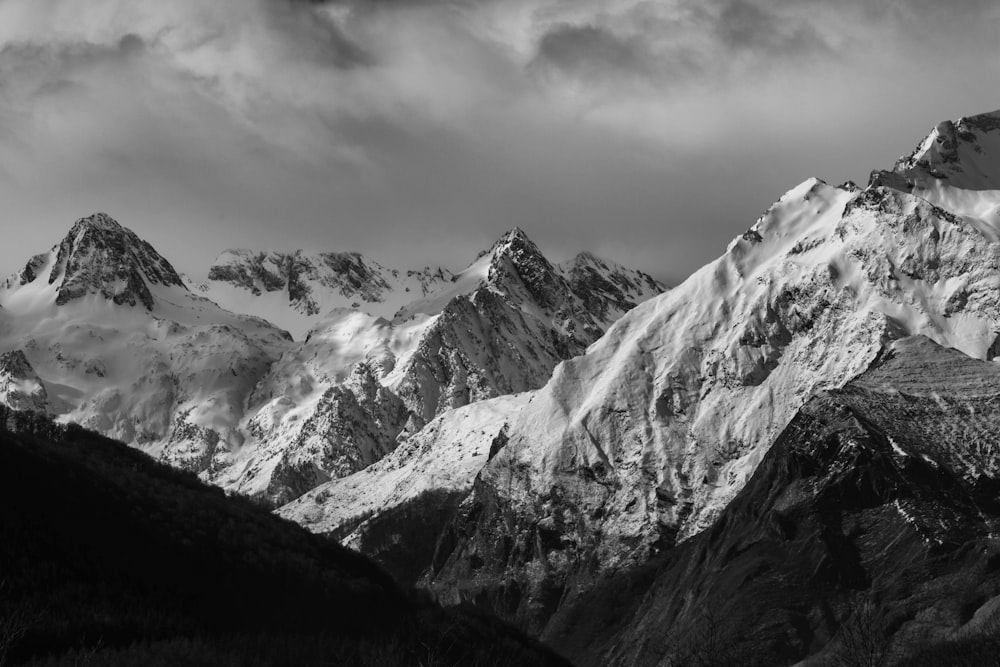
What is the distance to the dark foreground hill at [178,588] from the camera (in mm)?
103938

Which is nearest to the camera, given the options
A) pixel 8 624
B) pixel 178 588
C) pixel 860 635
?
pixel 8 624

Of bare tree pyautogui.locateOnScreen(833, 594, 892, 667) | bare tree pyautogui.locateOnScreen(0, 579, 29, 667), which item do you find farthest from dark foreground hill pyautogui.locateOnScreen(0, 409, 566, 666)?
bare tree pyautogui.locateOnScreen(833, 594, 892, 667)

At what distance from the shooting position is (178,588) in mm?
122375

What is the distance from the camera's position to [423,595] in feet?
491

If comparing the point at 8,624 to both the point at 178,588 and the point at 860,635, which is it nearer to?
the point at 178,588

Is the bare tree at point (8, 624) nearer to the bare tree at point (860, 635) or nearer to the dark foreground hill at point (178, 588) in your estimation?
the dark foreground hill at point (178, 588)

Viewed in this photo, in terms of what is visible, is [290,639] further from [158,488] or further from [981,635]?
[981,635]

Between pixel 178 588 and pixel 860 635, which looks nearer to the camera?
pixel 178 588

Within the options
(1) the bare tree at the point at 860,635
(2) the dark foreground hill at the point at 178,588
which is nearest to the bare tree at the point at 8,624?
(2) the dark foreground hill at the point at 178,588

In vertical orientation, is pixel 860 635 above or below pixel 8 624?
above

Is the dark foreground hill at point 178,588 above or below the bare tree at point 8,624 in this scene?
above

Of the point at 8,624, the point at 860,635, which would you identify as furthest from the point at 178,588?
the point at 860,635

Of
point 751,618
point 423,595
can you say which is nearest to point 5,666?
point 423,595

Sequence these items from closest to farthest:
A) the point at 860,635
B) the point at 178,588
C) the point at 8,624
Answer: the point at 8,624, the point at 178,588, the point at 860,635
